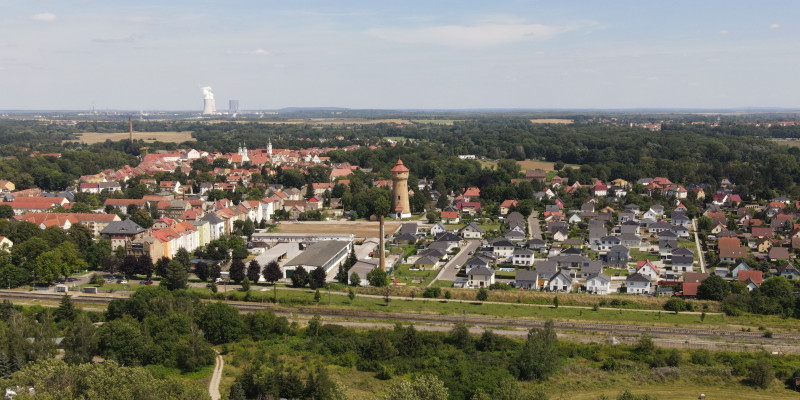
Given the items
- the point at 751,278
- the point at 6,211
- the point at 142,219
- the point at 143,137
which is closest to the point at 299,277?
the point at 142,219

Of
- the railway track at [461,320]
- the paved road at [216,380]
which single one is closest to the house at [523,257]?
the railway track at [461,320]

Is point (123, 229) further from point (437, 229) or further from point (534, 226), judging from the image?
point (534, 226)

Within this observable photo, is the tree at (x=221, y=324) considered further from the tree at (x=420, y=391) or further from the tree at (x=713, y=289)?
the tree at (x=713, y=289)

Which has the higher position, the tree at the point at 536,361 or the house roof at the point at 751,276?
the house roof at the point at 751,276

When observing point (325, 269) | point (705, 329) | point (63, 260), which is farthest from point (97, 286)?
point (705, 329)

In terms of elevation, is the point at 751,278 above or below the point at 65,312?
above
